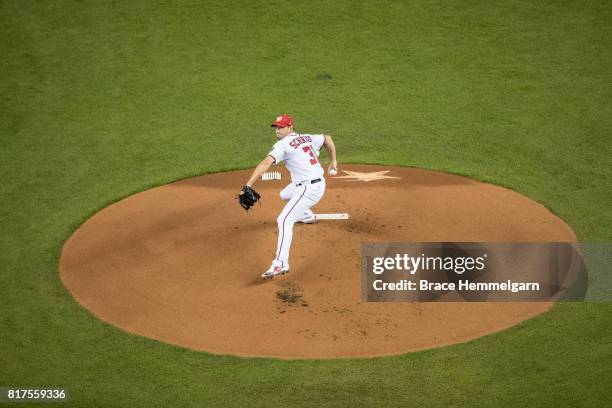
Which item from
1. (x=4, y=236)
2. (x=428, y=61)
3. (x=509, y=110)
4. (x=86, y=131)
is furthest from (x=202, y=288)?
(x=428, y=61)

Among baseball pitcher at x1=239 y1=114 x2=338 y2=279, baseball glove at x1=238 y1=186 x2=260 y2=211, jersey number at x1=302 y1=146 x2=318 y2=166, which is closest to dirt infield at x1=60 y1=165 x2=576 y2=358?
baseball pitcher at x1=239 y1=114 x2=338 y2=279

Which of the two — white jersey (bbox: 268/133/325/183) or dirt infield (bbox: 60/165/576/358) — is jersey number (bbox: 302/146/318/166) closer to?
white jersey (bbox: 268/133/325/183)

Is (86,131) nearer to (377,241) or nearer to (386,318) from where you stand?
(377,241)

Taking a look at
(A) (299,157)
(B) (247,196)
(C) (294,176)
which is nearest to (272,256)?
(B) (247,196)

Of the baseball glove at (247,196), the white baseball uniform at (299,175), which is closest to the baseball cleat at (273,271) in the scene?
the white baseball uniform at (299,175)

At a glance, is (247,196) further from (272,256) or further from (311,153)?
(311,153)
